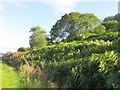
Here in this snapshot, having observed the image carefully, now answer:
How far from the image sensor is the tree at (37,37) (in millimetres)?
51825

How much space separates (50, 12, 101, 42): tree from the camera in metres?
58.1

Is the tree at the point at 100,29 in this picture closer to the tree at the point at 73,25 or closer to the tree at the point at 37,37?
the tree at the point at 73,25

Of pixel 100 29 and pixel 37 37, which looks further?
pixel 100 29

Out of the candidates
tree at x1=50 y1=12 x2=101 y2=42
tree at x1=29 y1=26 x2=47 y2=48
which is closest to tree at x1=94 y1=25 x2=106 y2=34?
tree at x1=50 y1=12 x2=101 y2=42

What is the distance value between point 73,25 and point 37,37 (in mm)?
8937

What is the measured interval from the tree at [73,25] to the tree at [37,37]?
5755 millimetres

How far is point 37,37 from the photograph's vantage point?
5353cm

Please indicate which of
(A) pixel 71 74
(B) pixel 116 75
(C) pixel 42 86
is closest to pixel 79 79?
(A) pixel 71 74

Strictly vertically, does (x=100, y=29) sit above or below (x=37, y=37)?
above

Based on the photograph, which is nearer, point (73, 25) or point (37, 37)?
point (37, 37)

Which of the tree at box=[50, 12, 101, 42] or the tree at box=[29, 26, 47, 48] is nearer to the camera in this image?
the tree at box=[29, 26, 47, 48]

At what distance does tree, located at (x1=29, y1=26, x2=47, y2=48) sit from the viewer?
51.8 meters

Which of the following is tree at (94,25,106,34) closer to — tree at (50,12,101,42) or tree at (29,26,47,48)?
tree at (50,12,101,42)

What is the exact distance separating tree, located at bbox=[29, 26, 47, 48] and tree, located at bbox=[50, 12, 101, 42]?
5755mm
